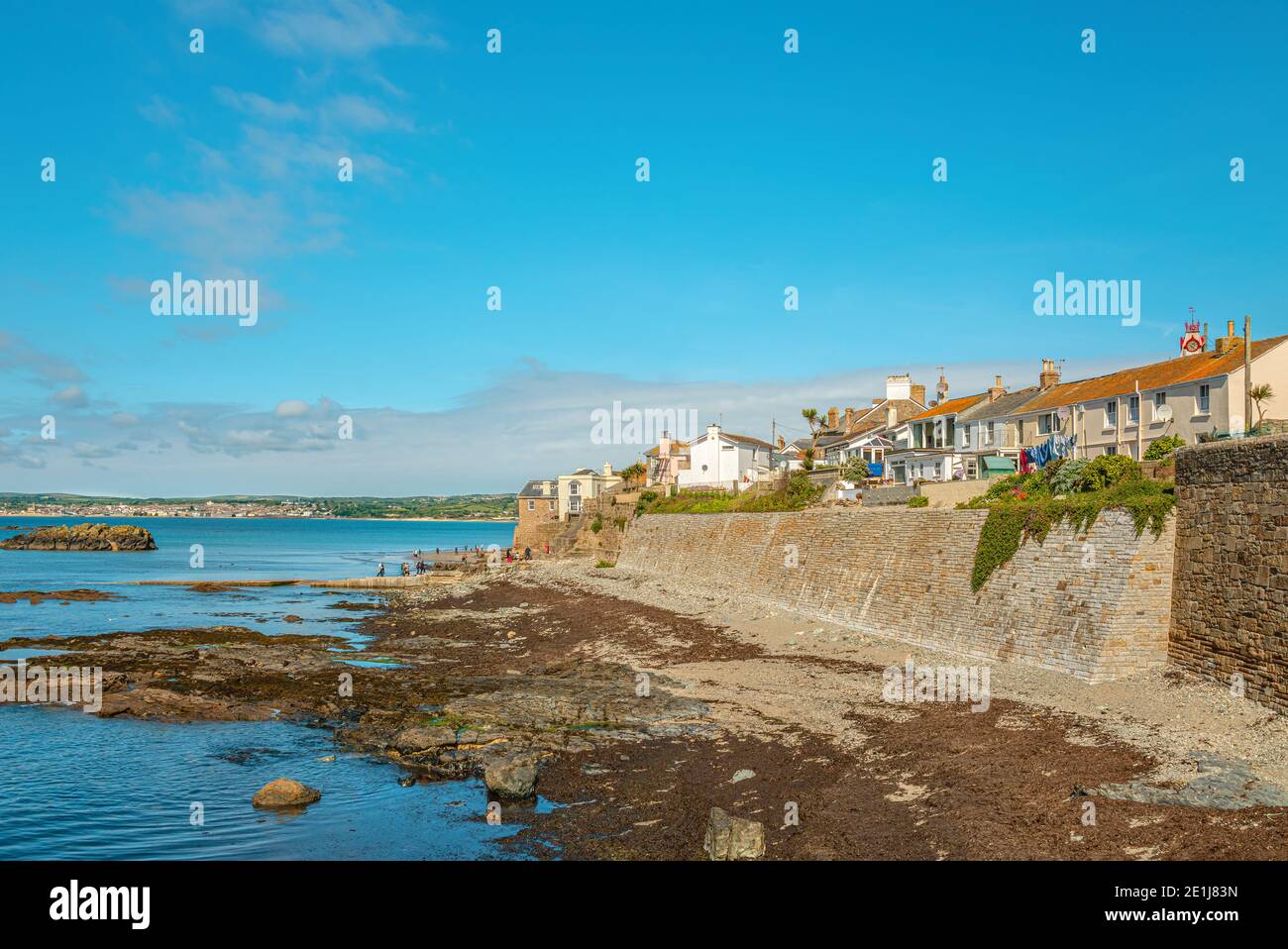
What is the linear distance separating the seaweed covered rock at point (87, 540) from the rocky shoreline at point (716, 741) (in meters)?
88.6

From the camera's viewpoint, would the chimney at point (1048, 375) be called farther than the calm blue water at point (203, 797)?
Yes

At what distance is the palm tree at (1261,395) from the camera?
27.2 m

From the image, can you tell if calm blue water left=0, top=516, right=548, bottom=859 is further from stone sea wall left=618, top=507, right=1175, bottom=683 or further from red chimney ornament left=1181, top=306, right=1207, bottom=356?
red chimney ornament left=1181, top=306, right=1207, bottom=356

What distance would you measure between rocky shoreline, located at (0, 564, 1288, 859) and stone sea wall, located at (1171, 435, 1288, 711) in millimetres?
1098

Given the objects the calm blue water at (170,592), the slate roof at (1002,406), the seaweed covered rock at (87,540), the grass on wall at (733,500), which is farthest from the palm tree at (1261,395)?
the seaweed covered rock at (87,540)

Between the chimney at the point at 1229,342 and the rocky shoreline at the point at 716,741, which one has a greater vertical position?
the chimney at the point at 1229,342

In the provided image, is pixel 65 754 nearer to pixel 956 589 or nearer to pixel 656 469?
pixel 956 589

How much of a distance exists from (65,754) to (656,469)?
60280 millimetres

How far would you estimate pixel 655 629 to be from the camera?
3344 centimetres

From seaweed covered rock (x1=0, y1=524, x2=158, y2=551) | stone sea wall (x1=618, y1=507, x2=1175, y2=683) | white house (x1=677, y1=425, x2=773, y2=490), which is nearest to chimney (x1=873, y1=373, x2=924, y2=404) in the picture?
white house (x1=677, y1=425, x2=773, y2=490)

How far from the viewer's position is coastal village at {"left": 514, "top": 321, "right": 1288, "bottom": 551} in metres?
28.9

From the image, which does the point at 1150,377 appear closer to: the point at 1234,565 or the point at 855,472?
the point at 855,472

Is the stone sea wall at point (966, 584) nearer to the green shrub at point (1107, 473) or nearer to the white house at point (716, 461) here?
the green shrub at point (1107, 473)

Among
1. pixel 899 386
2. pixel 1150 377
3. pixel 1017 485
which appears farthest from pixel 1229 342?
pixel 899 386
